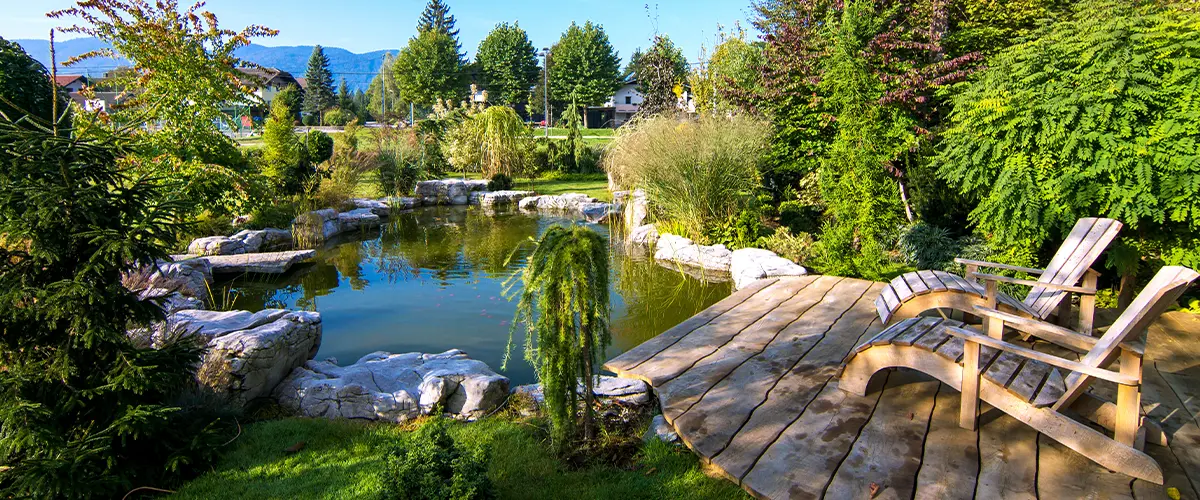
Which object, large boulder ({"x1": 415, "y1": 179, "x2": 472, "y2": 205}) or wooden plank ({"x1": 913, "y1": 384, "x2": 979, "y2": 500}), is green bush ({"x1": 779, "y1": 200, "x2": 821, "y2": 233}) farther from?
large boulder ({"x1": 415, "y1": 179, "x2": 472, "y2": 205})

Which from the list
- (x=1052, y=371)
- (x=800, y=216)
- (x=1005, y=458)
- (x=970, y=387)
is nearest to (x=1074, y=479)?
(x=1005, y=458)

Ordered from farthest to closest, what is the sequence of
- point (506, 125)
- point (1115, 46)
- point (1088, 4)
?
1. point (506, 125)
2. point (1088, 4)
3. point (1115, 46)

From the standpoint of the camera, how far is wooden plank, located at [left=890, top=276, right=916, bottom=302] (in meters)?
3.89

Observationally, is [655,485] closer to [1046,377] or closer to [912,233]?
[1046,377]

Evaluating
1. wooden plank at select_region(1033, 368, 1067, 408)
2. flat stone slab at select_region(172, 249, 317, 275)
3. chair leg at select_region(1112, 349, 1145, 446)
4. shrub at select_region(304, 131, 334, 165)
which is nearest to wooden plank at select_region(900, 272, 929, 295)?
wooden plank at select_region(1033, 368, 1067, 408)

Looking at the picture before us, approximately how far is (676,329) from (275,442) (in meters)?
2.48

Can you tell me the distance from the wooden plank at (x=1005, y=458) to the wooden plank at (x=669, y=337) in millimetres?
1760

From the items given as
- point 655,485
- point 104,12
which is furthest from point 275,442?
point 104,12

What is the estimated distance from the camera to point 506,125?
1452 cm

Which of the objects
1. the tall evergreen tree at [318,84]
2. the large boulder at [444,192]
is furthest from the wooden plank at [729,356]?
the tall evergreen tree at [318,84]

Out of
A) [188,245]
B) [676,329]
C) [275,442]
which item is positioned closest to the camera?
[275,442]

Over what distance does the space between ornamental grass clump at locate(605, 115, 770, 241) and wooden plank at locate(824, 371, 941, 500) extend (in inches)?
175

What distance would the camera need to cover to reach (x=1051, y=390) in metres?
2.64

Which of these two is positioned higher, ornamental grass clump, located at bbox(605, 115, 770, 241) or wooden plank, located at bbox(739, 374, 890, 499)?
ornamental grass clump, located at bbox(605, 115, 770, 241)
